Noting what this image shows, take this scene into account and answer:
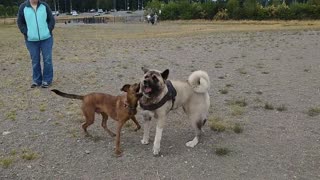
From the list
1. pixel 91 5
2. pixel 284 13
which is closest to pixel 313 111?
pixel 284 13

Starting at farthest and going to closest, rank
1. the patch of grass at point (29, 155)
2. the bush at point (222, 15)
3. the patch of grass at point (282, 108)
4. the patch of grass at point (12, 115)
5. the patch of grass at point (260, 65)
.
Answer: the bush at point (222, 15) < the patch of grass at point (260, 65) < the patch of grass at point (282, 108) < the patch of grass at point (12, 115) < the patch of grass at point (29, 155)

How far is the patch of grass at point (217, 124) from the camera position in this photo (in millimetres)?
6156

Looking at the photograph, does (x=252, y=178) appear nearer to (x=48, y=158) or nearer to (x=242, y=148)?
(x=242, y=148)

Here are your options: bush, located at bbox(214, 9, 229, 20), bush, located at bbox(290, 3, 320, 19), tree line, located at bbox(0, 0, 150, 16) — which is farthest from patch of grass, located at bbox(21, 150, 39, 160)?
tree line, located at bbox(0, 0, 150, 16)

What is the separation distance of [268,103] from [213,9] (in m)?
58.9

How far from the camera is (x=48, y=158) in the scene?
517cm

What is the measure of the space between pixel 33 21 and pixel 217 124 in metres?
4.84

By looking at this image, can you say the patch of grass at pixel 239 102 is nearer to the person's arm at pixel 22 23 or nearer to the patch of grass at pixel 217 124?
the patch of grass at pixel 217 124

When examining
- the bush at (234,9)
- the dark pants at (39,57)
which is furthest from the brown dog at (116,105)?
the bush at (234,9)

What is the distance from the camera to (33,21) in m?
8.64

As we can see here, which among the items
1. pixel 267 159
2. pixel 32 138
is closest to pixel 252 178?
pixel 267 159

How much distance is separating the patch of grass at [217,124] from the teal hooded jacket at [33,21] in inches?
174

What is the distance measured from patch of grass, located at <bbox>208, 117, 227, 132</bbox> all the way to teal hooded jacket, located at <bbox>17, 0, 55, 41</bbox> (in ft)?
14.5

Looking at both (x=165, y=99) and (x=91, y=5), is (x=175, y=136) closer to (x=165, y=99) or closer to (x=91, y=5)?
(x=165, y=99)
